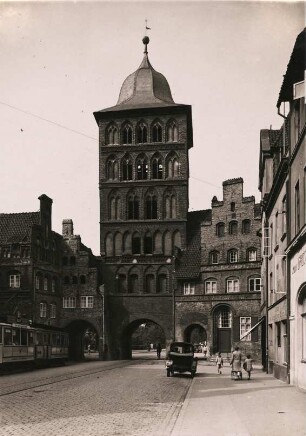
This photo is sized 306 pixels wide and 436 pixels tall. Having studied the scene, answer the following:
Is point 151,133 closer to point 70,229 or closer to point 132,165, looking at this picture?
point 132,165

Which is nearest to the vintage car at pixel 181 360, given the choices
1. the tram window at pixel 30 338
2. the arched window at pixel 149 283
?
the tram window at pixel 30 338

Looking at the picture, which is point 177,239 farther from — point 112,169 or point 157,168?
point 112,169

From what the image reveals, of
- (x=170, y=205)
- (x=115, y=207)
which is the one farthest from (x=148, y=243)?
(x=115, y=207)

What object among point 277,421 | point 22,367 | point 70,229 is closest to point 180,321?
point 70,229

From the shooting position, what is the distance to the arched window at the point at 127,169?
202ft

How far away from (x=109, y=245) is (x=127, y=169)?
7439 mm

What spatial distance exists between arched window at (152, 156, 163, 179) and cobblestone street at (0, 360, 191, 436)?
37.4 meters

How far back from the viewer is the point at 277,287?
96.8ft

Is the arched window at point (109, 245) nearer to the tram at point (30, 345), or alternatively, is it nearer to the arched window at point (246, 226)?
the arched window at point (246, 226)

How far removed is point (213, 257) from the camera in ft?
186

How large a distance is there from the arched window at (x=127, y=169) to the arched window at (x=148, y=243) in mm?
5762

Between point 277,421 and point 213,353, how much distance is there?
41.7m

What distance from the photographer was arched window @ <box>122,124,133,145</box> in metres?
62.4

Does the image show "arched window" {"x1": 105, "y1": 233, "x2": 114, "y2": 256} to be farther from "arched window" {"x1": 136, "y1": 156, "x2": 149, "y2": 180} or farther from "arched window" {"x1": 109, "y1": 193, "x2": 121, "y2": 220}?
"arched window" {"x1": 136, "y1": 156, "x2": 149, "y2": 180}
